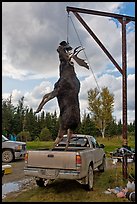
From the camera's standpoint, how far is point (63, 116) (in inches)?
326

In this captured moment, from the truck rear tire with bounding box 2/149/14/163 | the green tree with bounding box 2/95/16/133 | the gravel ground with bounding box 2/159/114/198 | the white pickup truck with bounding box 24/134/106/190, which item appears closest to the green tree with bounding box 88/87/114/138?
the green tree with bounding box 2/95/16/133

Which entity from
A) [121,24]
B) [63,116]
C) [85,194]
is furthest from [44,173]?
[121,24]

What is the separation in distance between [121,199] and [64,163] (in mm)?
1676

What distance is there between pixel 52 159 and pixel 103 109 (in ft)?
121

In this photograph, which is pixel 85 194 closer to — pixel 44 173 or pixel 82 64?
pixel 44 173

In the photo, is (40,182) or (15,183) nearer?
(40,182)

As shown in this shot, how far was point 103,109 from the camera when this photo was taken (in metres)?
43.7

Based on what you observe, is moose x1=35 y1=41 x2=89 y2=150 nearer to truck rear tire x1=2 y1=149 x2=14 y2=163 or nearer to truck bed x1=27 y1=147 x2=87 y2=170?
truck bed x1=27 y1=147 x2=87 y2=170

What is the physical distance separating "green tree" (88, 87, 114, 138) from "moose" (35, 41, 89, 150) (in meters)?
34.7

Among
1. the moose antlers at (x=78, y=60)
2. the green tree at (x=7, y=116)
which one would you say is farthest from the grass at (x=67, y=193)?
the green tree at (x=7, y=116)

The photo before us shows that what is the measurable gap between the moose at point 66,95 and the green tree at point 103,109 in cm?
3469

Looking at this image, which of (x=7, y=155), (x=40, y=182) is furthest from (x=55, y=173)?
(x=7, y=155)

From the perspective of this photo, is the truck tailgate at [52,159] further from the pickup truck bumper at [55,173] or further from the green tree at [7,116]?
the green tree at [7,116]

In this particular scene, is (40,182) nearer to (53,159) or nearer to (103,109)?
(53,159)
